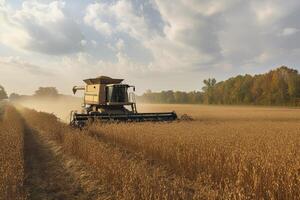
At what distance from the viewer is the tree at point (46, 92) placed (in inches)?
5429

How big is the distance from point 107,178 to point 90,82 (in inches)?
596

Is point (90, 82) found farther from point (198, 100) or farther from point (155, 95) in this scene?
point (155, 95)

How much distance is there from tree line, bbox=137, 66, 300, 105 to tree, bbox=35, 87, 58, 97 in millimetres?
66885

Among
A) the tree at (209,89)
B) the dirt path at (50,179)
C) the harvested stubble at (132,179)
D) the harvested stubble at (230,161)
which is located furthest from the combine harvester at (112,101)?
the tree at (209,89)

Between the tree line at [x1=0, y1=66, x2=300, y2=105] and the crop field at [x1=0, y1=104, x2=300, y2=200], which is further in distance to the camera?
the tree line at [x1=0, y1=66, x2=300, y2=105]

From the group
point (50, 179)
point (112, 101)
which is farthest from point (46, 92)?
point (50, 179)

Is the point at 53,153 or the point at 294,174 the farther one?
the point at 53,153

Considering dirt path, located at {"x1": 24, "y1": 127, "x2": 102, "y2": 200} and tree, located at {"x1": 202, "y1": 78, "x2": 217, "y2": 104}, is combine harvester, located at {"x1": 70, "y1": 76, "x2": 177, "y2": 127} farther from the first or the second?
tree, located at {"x1": 202, "y1": 78, "x2": 217, "y2": 104}

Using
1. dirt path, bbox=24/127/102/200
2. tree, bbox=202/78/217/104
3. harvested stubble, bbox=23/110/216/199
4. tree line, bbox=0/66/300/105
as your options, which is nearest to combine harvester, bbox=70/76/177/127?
dirt path, bbox=24/127/102/200

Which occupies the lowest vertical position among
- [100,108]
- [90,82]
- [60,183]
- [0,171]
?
[60,183]

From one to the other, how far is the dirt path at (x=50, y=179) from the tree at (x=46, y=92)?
129 meters

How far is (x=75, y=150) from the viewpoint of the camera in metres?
9.78

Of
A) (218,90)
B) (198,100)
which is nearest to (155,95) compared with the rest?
(198,100)

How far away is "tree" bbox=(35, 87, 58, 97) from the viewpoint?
13790 cm
